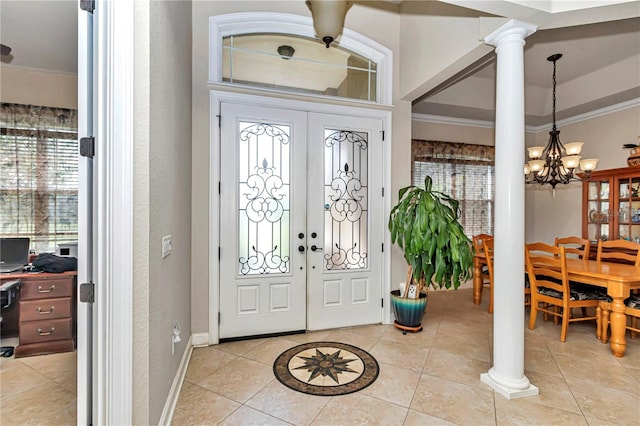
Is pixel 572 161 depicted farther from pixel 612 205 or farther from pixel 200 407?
pixel 200 407

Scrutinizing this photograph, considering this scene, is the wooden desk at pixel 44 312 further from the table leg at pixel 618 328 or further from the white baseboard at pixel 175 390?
the table leg at pixel 618 328

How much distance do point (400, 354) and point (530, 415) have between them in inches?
43.0

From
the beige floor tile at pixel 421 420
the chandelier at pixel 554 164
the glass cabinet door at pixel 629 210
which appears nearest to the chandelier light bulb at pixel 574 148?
the chandelier at pixel 554 164

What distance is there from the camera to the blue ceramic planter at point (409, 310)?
3500 mm

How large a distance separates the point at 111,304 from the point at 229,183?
195 centimetres

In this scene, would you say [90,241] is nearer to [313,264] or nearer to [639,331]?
[313,264]

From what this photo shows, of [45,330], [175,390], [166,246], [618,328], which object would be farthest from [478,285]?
[45,330]

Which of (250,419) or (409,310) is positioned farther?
(409,310)

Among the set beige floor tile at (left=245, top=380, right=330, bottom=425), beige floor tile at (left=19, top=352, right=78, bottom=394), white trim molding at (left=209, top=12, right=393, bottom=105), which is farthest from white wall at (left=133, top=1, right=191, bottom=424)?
beige floor tile at (left=19, top=352, right=78, bottom=394)

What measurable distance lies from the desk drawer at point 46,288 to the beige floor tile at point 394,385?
2.87m

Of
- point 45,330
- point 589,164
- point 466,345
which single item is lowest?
point 466,345

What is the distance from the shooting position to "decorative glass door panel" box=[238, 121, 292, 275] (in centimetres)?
333

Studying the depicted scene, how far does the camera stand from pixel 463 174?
224 inches

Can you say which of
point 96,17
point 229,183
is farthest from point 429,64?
point 96,17
